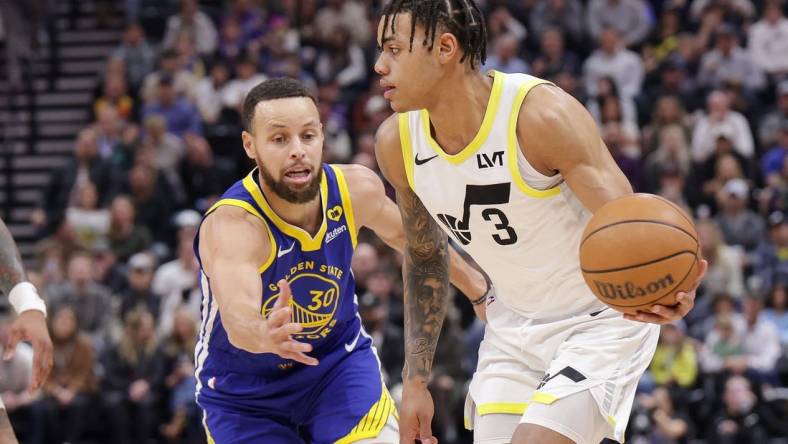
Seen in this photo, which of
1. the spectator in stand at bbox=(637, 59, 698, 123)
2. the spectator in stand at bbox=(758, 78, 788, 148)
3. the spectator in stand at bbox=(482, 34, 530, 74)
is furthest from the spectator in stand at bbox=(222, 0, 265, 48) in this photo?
the spectator in stand at bbox=(758, 78, 788, 148)

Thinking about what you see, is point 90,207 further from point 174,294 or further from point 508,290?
point 508,290

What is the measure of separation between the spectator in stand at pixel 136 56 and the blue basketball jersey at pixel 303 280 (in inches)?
402

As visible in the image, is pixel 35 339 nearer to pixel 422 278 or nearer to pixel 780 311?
pixel 422 278

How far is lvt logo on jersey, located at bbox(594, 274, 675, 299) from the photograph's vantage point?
4.23 m

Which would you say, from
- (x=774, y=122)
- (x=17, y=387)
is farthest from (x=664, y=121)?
(x=17, y=387)

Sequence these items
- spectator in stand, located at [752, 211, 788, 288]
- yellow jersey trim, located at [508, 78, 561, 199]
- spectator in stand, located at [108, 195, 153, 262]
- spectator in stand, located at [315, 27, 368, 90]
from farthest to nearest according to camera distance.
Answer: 1. spectator in stand, located at [315, 27, 368, 90]
2. spectator in stand, located at [108, 195, 153, 262]
3. spectator in stand, located at [752, 211, 788, 288]
4. yellow jersey trim, located at [508, 78, 561, 199]

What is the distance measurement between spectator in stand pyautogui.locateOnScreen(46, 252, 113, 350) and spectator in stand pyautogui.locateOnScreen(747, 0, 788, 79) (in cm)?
806

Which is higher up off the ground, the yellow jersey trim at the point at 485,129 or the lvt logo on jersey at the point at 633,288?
the yellow jersey trim at the point at 485,129

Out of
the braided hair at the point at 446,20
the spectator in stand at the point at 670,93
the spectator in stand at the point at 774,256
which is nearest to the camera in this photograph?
the braided hair at the point at 446,20

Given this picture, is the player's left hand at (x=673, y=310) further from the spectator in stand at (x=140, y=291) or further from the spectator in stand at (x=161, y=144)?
the spectator in stand at (x=161, y=144)

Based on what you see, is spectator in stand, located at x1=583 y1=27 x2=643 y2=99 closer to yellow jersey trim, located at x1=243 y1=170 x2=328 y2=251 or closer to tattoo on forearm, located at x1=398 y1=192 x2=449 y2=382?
tattoo on forearm, located at x1=398 y1=192 x2=449 y2=382

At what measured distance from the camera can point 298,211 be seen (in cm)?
529

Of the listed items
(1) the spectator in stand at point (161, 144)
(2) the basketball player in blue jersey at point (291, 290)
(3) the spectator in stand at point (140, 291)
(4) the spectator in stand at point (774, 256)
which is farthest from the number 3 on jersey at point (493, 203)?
(1) the spectator in stand at point (161, 144)

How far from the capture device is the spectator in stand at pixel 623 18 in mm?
15227
